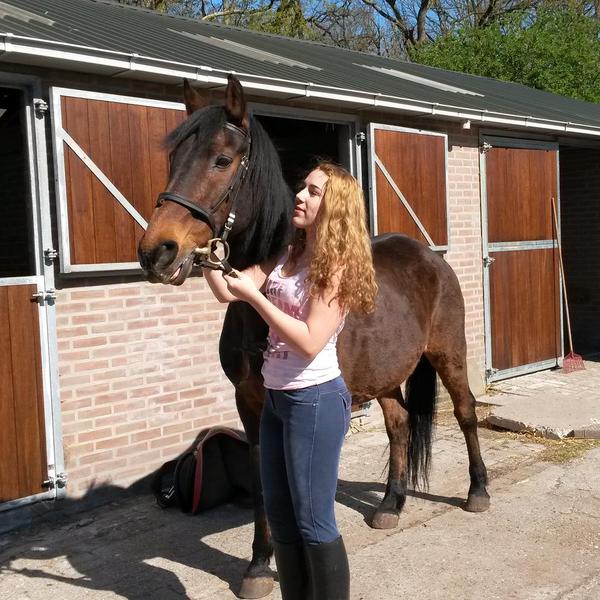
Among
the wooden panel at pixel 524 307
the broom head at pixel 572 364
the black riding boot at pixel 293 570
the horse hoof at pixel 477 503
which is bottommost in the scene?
the horse hoof at pixel 477 503

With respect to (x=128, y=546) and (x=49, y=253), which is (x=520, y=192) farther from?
(x=128, y=546)

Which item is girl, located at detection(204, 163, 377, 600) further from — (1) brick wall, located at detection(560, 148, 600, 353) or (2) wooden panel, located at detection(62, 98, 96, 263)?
(1) brick wall, located at detection(560, 148, 600, 353)

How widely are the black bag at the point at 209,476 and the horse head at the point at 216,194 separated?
6.45ft

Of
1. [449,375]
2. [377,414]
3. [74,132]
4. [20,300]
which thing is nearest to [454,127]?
[377,414]

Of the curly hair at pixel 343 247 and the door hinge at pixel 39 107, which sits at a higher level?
the door hinge at pixel 39 107

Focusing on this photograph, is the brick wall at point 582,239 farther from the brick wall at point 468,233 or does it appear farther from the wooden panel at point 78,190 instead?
the wooden panel at point 78,190

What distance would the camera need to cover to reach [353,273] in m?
2.30

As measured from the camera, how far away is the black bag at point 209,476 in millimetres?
4402

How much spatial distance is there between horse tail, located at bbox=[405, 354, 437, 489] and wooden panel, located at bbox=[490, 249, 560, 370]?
131 inches

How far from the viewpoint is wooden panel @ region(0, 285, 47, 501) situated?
163 inches

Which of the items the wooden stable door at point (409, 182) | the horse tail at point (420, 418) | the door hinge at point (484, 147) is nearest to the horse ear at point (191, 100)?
the horse tail at point (420, 418)

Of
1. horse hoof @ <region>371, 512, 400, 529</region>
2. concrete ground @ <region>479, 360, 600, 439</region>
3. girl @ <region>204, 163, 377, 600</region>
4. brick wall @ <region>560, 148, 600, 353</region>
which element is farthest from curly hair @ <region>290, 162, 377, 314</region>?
brick wall @ <region>560, 148, 600, 353</region>

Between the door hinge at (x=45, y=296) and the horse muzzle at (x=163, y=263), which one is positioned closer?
the horse muzzle at (x=163, y=263)

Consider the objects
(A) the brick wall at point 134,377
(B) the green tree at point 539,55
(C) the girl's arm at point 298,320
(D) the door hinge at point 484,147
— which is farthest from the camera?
(B) the green tree at point 539,55
